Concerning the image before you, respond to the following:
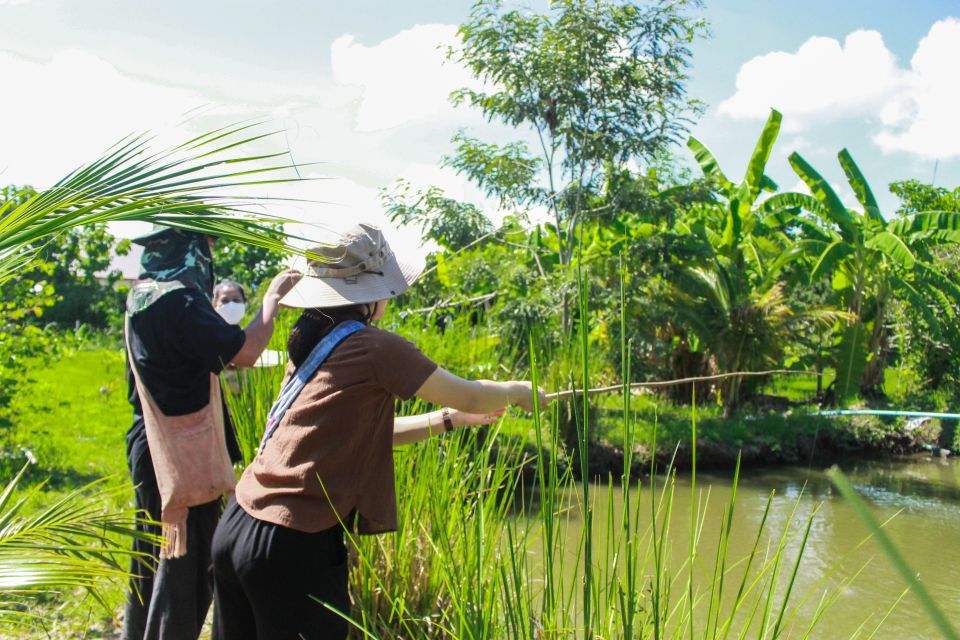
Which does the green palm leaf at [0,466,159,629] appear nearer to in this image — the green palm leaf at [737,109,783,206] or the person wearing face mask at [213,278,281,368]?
the person wearing face mask at [213,278,281,368]

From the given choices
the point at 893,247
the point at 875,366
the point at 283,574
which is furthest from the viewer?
the point at 875,366

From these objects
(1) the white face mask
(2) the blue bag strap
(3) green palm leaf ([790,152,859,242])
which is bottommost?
(2) the blue bag strap

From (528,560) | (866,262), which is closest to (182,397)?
(528,560)

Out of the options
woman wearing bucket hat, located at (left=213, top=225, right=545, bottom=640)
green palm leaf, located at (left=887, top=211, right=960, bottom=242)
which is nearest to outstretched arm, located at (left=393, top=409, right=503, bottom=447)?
woman wearing bucket hat, located at (left=213, top=225, right=545, bottom=640)

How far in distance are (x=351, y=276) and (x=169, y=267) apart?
2.80 ft

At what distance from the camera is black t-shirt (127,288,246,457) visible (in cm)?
231

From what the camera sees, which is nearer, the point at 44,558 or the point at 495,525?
the point at 44,558

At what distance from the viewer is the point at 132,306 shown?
7.86 ft

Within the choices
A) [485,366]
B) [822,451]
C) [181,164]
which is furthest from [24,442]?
[822,451]

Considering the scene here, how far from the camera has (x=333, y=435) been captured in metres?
1.73

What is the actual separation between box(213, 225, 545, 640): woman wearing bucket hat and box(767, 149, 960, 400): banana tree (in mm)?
11031

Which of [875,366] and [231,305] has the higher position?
[231,305]

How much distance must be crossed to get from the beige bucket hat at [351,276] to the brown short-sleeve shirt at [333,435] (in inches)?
5.1

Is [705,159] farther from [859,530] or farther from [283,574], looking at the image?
[283,574]
